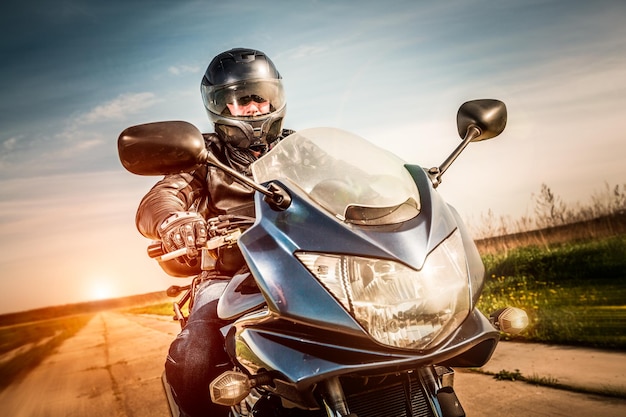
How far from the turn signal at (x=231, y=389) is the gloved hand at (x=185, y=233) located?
678 mm

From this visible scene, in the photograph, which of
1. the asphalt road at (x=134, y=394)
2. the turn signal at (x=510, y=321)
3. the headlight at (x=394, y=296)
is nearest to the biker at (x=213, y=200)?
the headlight at (x=394, y=296)

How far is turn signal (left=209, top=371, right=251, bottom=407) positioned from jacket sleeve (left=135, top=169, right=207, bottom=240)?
1.24 meters

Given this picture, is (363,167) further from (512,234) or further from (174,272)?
(512,234)

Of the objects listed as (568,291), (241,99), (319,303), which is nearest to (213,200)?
(241,99)

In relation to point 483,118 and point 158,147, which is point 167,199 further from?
point 483,118

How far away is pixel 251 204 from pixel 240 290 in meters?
0.76

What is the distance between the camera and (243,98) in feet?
11.7

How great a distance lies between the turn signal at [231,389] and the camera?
5.31 feet

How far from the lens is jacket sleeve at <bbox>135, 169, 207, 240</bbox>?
9.16ft

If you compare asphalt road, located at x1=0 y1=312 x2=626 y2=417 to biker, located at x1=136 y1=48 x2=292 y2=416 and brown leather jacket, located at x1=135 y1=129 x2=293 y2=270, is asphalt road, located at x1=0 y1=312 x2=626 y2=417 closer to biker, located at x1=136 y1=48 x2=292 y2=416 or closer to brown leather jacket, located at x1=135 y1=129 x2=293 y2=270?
biker, located at x1=136 y1=48 x2=292 y2=416

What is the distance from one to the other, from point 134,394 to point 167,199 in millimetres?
4601

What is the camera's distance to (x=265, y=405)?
1.85 m

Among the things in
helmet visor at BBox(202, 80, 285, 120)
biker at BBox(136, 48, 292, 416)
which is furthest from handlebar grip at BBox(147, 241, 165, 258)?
helmet visor at BBox(202, 80, 285, 120)

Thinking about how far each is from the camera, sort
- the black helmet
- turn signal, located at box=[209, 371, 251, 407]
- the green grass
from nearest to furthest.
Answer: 1. turn signal, located at box=[209, 371, 251, 407]
2. the black helmet
3. the green grass
